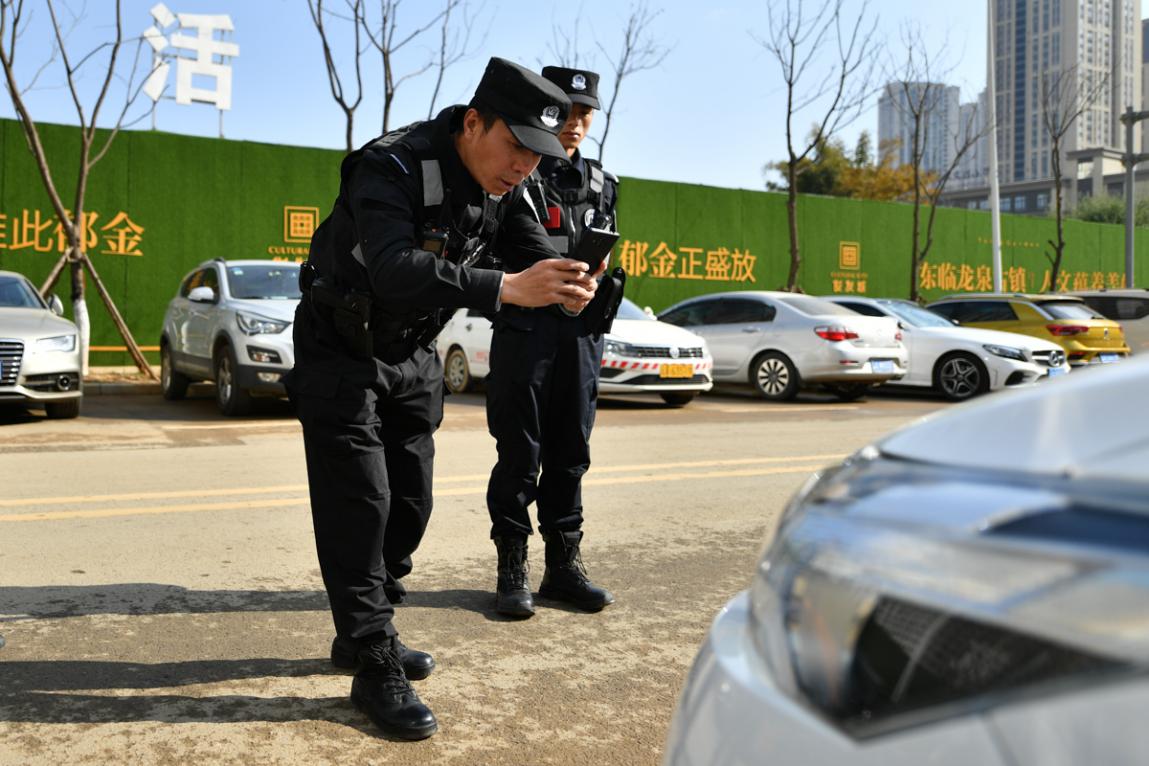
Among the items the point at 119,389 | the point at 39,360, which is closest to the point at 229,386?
the point at 39,360

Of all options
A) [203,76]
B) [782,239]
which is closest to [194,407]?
[203,76]

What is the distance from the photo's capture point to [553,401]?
3.96 m

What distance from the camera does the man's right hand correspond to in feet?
9.14

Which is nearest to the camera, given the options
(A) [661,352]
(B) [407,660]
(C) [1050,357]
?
(B) [407,660]

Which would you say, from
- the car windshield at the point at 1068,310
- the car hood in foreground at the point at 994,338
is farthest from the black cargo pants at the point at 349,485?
the car windshield at the point at 1068,310

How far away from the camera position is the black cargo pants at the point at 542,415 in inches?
151

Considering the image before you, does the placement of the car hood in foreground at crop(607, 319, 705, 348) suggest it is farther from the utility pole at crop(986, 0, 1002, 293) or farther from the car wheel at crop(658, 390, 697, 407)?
the utility pole at crop(986, 0, 1002, 293)

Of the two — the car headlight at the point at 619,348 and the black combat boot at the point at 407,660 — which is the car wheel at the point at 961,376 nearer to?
the car headlight at the point at 619,348

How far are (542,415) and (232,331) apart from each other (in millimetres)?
7024

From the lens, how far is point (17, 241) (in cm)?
1519

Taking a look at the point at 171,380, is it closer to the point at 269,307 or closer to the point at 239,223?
the point at 269,307

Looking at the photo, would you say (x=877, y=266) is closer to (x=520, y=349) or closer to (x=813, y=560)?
(x=520, y=349)

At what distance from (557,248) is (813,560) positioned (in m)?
2.82

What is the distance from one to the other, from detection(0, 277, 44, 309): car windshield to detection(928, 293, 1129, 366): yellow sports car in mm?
11885
